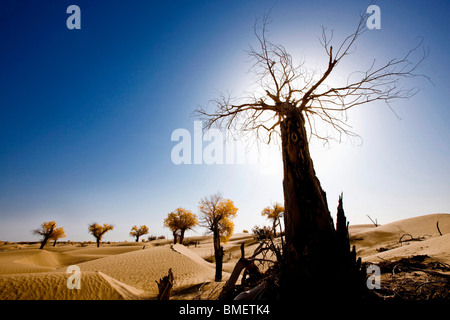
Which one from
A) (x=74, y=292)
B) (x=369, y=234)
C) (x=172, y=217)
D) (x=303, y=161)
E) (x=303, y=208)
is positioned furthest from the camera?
(x=172, y=217)

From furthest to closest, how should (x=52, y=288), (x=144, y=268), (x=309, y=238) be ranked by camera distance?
(x=144, y=268), (x=52, y=288), (x=309, y=238)

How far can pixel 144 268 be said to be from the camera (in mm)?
15891

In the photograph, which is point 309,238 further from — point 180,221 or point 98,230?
point 98,230

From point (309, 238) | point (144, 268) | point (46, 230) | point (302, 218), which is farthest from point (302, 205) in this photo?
A: point (46, 230)

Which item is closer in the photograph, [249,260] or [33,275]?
[249,260]

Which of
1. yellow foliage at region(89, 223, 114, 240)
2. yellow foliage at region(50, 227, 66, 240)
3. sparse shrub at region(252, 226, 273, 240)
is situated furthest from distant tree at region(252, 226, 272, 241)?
yellow foliage at region(50, 227, 66, 240)

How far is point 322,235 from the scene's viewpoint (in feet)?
8.18

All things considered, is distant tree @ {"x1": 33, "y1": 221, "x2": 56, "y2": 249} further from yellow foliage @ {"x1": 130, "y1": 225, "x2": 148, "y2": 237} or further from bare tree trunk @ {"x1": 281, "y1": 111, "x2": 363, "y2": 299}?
bare tree trunk @ {"x1": 281, "y1": 111, "x2": 363, "y2": 299}

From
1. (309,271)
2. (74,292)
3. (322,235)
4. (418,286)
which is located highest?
(322,235)

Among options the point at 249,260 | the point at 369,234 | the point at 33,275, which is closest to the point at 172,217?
the point at 33,275
